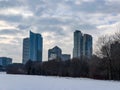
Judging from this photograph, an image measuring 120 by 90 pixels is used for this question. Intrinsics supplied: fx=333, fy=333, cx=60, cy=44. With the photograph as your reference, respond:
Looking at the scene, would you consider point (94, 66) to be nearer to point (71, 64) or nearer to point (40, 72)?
point (71, 64)

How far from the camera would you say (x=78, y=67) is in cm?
13762

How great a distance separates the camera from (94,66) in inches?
3836

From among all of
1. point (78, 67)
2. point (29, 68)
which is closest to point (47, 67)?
point (29, 68)

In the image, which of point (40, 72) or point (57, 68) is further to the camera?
point (40, 72)

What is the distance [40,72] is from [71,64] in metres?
36.4

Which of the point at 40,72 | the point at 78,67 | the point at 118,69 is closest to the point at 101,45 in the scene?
the point at 118,69

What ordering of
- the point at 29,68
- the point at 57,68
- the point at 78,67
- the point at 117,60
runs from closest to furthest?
1. the point at 117,60
2. the point at 78,67
3. the point at 57,68
4. the point at 29,68

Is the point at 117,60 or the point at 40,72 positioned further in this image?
the point at 40,72

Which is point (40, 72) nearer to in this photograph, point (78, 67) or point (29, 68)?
point (29, 68)

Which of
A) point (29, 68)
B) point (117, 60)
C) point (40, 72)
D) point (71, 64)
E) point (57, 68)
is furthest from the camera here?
point (29, 68)

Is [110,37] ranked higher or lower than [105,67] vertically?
higher

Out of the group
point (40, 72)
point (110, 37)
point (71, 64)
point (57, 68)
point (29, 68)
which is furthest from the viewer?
point (29, 68)

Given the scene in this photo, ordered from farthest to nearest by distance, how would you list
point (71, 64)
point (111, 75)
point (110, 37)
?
1. point (71, 64)
2. point (110, 37)
3. point (111, 75)

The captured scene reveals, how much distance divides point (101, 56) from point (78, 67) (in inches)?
1696
